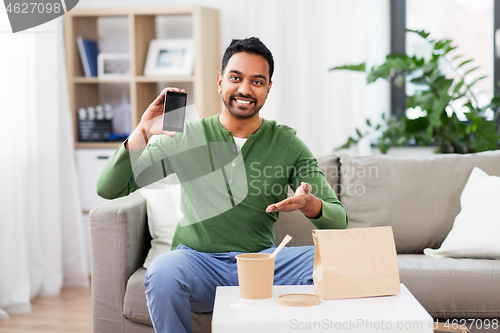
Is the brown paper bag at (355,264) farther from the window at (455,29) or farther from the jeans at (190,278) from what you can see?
the window at (455,29)

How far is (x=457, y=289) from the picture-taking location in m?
1.66

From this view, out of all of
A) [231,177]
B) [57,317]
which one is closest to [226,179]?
[231,177]

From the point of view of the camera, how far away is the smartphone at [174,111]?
137 centimetres

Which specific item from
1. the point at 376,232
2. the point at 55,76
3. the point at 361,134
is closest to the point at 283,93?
the point at 361,134

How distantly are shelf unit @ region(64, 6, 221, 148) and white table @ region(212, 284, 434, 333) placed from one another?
205 cm

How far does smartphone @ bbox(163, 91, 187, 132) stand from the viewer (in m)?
1.37

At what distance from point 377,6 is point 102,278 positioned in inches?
93.5

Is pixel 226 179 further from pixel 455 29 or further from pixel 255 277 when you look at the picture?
pixel 455 29

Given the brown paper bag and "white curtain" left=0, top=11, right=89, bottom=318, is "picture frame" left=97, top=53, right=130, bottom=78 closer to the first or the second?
"white curtain" left=0, top=11, right=89, bottom=318

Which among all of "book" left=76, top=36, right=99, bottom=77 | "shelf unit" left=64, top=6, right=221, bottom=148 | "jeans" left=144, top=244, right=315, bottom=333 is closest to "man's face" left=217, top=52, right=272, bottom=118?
"jeans" left=144, top=244, right=315, bottom=333

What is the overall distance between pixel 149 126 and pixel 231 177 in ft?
0.99

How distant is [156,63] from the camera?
3055 millimetres

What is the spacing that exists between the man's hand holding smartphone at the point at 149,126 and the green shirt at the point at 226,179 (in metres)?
0.07

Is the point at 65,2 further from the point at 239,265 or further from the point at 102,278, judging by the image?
the point at 239,265
